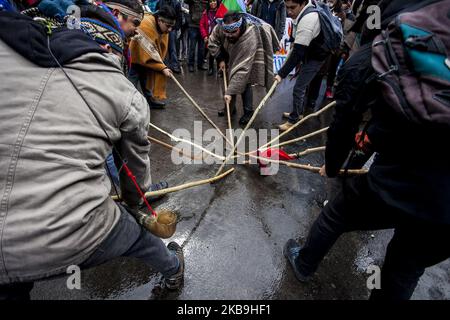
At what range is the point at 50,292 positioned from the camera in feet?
6.94

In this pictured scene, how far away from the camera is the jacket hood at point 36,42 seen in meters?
1.07

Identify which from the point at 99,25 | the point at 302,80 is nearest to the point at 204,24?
the point at 302,80

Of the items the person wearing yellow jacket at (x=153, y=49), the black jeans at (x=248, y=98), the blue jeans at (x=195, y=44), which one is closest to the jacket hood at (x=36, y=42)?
the person wearing yellow jacket at (x=153, y=49)

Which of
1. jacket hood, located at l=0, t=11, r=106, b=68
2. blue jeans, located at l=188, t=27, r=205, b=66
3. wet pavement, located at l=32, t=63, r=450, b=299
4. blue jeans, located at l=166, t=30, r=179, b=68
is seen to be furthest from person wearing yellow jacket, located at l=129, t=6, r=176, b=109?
jacket hood, located at l=0, t=11, r=106, b=68

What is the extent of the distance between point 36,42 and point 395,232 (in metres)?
2.21

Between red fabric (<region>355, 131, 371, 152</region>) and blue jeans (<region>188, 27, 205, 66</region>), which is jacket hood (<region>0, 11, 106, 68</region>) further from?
blue jeans (<region>188, 27, 205, 66</region>)

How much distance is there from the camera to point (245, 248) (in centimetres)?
267

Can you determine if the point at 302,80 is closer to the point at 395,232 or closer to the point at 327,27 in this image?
the point at 327,27

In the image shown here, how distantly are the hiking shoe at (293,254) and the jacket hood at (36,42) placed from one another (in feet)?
7.42

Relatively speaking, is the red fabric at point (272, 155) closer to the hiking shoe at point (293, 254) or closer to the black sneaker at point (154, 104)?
the hiking shoe at point (293, 254)

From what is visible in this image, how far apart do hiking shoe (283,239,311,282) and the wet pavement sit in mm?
70

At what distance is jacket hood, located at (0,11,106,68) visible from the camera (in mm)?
1070
